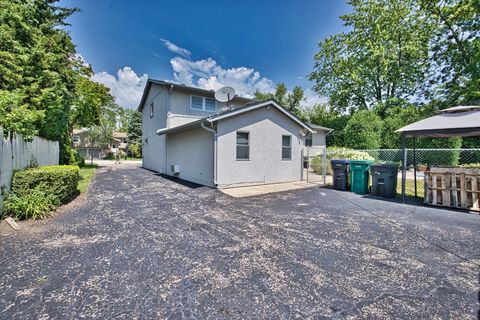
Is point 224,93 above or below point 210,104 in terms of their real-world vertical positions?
below

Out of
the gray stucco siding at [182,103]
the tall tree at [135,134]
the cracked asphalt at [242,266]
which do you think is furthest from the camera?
the tall tree at [135,134]

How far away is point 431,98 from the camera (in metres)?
20.8

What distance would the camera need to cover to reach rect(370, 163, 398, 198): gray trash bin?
25.1ft

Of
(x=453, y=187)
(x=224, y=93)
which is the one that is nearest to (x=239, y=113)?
(x=224, y=93)

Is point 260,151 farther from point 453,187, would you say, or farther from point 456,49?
point 456,49

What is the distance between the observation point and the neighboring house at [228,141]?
Result: 9383mm

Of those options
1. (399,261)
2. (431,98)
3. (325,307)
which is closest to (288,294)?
(325,307)

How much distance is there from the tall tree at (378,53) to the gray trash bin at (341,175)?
17585 mm

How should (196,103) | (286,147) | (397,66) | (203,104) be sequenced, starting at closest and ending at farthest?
(286,147)
(196,103)
(203,104)
(397,66)

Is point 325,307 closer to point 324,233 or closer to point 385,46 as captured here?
point 324,233

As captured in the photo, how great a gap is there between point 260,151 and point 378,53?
1919 cm

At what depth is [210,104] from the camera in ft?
50.3

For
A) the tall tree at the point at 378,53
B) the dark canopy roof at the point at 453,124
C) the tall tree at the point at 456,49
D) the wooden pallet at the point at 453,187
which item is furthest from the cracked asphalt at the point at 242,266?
the tall tree at the point at 378,53

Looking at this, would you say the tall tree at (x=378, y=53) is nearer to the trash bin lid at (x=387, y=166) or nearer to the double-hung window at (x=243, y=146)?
the trash bin lid at (x=387, y=166)
